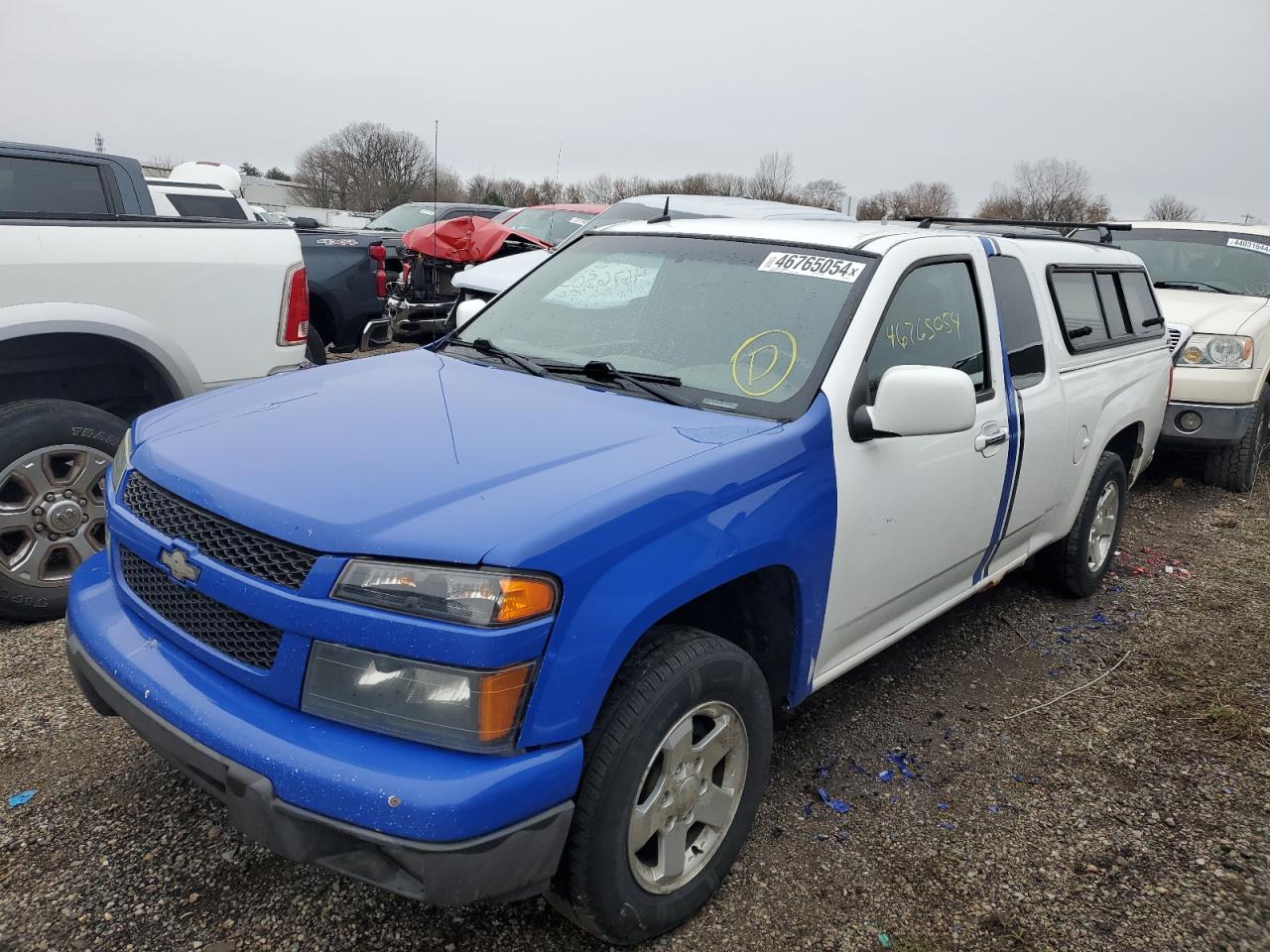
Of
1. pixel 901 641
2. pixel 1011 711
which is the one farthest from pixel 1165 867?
pixel 901 641

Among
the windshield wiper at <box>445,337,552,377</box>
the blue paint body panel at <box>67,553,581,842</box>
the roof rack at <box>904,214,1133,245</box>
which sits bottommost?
the blue paint body panel at <box>67,553,581,842</box>

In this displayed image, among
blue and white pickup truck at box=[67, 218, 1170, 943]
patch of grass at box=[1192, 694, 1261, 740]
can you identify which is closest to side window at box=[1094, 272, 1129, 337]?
blue and white pickup truck at box=[67, 218, 1170, 943]

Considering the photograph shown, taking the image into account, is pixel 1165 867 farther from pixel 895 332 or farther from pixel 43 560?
pixel 43 560

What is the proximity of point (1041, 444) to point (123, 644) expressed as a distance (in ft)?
10.8

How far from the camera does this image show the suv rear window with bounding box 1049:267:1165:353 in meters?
4.21

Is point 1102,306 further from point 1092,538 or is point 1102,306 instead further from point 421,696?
point 421,696

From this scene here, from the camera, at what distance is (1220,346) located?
688cm

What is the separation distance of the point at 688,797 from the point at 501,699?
2.31 feet

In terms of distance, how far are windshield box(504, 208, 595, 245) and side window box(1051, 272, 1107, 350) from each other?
8.66 m

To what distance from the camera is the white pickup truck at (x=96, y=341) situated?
3.72 meters

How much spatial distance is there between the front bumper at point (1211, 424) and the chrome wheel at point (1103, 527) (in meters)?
2.32

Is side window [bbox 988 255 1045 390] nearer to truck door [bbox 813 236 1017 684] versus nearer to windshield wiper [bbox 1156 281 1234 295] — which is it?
truck door [bbox 813 236 1017 684]

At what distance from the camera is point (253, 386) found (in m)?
3.03

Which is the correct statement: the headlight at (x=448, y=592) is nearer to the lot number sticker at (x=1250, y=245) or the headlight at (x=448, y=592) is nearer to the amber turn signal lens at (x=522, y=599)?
the amber turn signal lens at (x=522, y=599)
